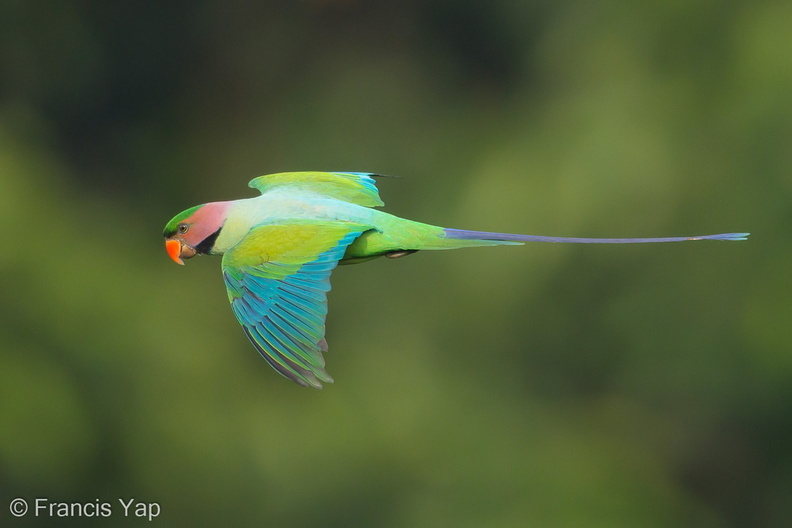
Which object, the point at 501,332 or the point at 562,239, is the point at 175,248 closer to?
the point at 562,239

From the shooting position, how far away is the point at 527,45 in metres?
11.6

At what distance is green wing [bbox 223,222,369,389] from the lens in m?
3.77

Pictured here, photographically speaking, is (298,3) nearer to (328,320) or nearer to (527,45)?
(527,45)

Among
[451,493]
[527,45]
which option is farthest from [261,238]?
[527,45]

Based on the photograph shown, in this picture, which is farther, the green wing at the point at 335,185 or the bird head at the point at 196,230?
the green wing at the point at 335,185

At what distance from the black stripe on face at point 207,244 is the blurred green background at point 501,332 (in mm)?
4769

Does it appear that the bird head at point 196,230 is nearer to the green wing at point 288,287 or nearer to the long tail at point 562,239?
the green wing at point 288,287

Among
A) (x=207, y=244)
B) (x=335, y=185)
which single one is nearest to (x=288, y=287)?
(x=207, y=244)

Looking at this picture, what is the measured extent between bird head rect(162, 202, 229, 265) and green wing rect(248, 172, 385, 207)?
46 centimetres

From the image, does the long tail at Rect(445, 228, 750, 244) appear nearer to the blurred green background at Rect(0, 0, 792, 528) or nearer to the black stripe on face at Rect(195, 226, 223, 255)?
the black stripe on face at Rect(195, 226, 223, 255)

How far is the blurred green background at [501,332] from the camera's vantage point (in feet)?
29.6

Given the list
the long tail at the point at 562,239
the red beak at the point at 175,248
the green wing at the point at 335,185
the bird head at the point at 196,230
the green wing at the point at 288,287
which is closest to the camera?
the green wing at the point at 288,287

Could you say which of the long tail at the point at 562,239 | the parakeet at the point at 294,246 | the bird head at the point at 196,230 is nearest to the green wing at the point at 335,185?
the parakeet at the point at 294,246

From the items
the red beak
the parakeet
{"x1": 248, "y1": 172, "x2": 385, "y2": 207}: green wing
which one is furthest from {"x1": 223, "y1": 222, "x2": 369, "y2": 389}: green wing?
{"x1": 248, "y1": 172, "x2": 385, "y2": 207}: green wing
